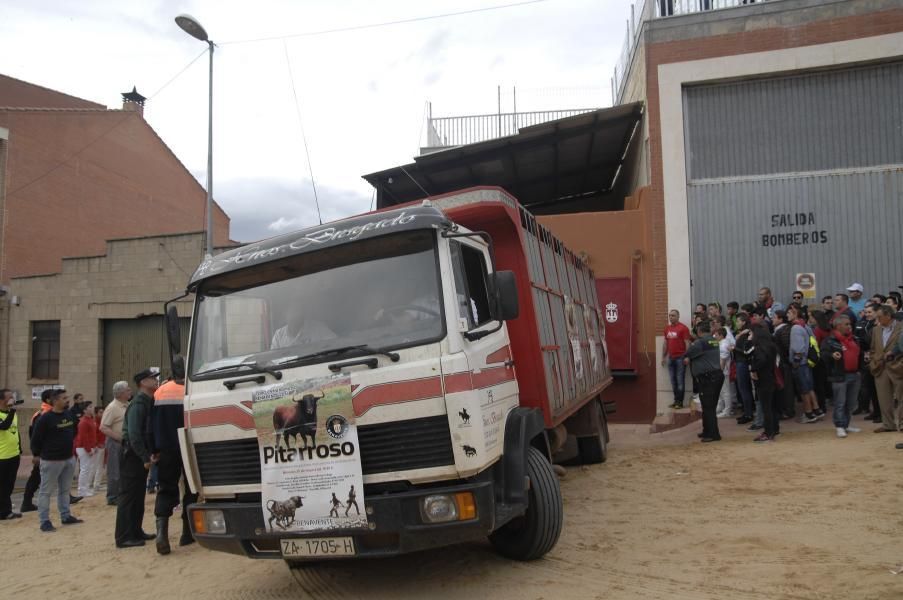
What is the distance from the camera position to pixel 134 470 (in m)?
6.87

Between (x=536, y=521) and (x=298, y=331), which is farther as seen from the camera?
(x=536, y=521)

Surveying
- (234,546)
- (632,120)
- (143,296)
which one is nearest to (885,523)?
(234,546)

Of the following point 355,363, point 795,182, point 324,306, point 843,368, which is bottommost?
point 843,368

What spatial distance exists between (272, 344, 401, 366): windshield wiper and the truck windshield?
0.01 meters

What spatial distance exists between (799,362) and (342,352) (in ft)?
25.8

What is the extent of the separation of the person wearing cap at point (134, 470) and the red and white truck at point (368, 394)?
185 cm

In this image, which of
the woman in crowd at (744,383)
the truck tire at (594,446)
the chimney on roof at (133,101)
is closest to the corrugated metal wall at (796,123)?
the woman in crowd at (744,383)

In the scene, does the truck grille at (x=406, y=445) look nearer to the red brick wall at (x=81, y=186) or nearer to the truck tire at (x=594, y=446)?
the truck tire at (x=594, y=446)

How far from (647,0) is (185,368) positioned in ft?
38.9

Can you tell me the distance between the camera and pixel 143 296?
1838cm

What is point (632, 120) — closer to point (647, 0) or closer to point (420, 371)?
point (647, 0)

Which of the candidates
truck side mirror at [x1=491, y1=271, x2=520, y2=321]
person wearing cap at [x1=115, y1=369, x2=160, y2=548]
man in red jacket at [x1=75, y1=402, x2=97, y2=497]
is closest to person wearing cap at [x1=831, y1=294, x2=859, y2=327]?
truck side mirror at [x1=491, y1=271, x2=520, y2=321]

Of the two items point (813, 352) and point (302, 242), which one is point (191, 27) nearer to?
point (302, 242)

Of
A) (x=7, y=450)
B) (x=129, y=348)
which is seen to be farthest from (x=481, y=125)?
(x=7, y=450)
